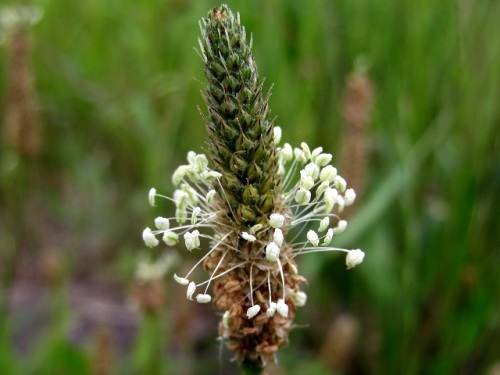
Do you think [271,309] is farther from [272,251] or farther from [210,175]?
[210,175]

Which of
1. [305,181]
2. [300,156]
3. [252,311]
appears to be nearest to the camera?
[252,311]

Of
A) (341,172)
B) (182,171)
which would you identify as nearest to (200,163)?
(182,171)

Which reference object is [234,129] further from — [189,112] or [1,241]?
[1,241]

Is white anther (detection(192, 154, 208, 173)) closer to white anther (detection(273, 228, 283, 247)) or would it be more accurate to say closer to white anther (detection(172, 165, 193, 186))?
white anther (detection(172, 165, 193, 186))

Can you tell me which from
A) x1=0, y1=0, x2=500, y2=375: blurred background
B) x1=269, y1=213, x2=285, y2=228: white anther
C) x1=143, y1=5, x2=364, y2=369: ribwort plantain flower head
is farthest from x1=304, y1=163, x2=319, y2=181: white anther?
x1=0, y1=0, x2=500, y2=375: blurred background

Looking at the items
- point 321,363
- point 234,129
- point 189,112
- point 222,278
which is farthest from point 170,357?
point 234,129

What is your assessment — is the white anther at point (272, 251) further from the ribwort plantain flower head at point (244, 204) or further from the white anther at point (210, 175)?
the white anther at point (210, 175)
